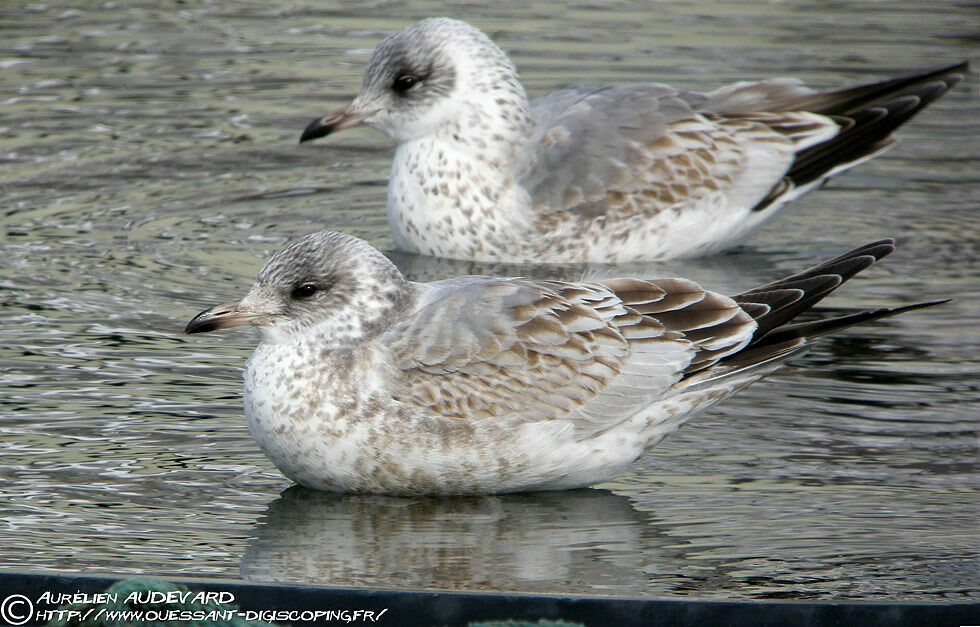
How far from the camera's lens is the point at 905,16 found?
15742 millimetres

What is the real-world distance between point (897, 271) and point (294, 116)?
5.01 m

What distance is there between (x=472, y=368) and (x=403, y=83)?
3.84m

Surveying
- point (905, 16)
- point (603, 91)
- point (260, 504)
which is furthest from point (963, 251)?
point (905, 16)

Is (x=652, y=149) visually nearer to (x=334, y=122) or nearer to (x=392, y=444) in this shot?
(x=334, y=122)

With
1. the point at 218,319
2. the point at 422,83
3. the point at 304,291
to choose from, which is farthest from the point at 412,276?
the point at 218,319

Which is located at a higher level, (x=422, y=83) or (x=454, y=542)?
(x=422, y=83)

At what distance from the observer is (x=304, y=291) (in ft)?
21.1

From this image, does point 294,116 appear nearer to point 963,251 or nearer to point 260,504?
point 963,251

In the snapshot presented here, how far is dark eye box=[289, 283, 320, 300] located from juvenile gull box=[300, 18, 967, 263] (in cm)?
308

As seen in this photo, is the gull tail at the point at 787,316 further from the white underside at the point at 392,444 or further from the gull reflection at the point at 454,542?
the gull reflection at the point at 454,542

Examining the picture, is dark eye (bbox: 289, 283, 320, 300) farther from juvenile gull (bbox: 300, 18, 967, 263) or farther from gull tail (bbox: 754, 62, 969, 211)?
gull tail (bbox: 754, 62, 969, 211)

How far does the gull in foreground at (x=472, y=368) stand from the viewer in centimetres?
614

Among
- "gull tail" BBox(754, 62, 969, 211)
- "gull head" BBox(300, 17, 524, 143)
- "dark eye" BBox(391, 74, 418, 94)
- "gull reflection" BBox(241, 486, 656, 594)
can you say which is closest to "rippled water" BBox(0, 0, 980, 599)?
"gull reflection" BBox(241, 486, 656, 594)

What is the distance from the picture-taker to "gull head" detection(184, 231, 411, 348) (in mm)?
6383
